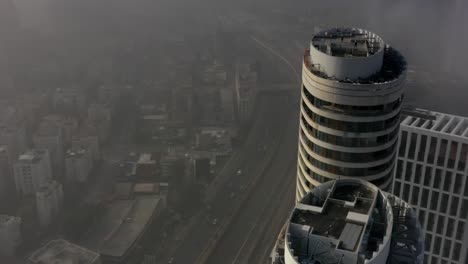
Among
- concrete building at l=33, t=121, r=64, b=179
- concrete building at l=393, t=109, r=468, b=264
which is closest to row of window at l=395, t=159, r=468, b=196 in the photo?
concrete building at l=393, t=109, r=468, b=264

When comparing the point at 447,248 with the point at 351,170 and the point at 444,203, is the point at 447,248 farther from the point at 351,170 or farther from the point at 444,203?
the point at 351,170

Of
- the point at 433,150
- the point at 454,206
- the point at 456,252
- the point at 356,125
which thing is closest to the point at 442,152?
the point at 433,150

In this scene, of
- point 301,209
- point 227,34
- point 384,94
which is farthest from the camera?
point 227,34

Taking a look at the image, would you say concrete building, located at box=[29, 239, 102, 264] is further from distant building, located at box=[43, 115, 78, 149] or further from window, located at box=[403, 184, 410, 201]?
window, located at box=[403, 184, 410, 201]

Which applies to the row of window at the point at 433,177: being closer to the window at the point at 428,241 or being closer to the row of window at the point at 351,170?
the window at the point at 428,241

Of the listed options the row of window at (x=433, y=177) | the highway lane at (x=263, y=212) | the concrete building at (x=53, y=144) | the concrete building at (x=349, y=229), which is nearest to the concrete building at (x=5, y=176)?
the concrete building at (x=53, y=144)

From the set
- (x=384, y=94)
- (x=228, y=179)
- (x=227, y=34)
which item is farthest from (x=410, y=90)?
(x=384, y=94)

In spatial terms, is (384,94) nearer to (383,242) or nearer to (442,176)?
(383,242)
